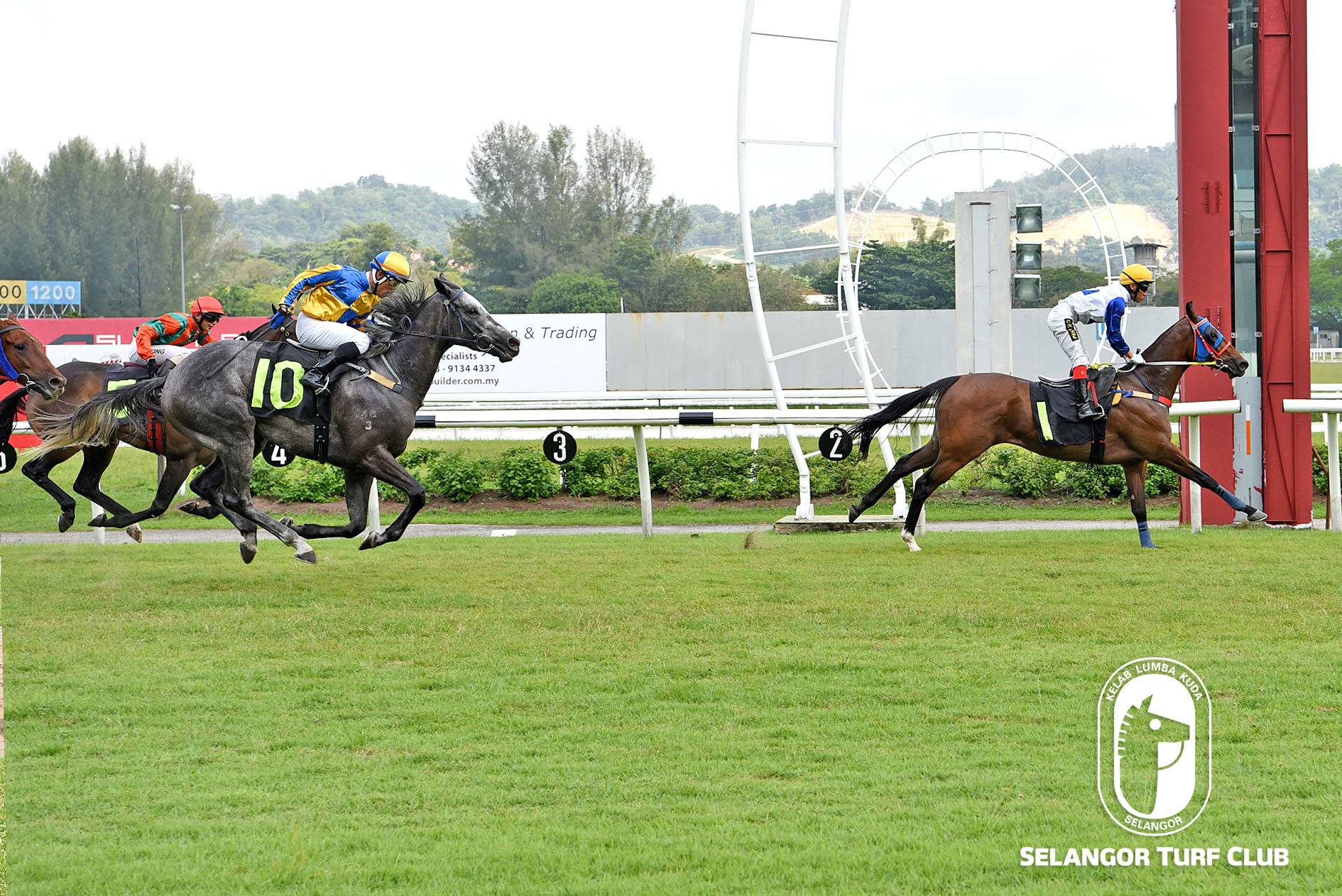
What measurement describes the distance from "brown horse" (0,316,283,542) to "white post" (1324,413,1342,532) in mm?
7068

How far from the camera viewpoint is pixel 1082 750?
3.92m

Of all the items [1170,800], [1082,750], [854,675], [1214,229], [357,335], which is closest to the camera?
[1170,800]

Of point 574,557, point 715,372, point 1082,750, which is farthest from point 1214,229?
point 715,372

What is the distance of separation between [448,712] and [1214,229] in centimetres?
773

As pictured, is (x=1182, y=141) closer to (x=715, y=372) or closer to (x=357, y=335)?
(x=357, y=335)

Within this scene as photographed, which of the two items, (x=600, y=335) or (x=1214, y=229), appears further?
(x=600, y=335)

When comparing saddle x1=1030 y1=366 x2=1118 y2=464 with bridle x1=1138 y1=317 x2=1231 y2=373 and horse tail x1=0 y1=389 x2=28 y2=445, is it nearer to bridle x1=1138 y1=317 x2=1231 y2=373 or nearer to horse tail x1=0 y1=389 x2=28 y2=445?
bridle x1=1138 y1=317 x2=1231 y2=373

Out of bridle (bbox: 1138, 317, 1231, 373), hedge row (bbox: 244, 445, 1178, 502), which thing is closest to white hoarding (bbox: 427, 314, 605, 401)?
hedge row (bbox: 244, 445, 1178, 502)

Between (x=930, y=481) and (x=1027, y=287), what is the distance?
18.6 ft

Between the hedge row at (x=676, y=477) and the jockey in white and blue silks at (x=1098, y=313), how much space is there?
3.73 m

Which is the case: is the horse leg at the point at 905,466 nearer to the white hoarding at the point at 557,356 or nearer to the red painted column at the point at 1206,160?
the red painted column at the point at 1206,160

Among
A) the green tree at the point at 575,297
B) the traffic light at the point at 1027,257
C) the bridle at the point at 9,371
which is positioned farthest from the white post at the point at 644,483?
the green tree at the point at 575,297

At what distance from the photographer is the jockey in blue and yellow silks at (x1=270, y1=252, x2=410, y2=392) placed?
766 cm

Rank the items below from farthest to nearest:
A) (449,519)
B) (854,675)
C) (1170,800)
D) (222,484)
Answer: (449,519) < (222,484) < (854,675) < (1170,800)
